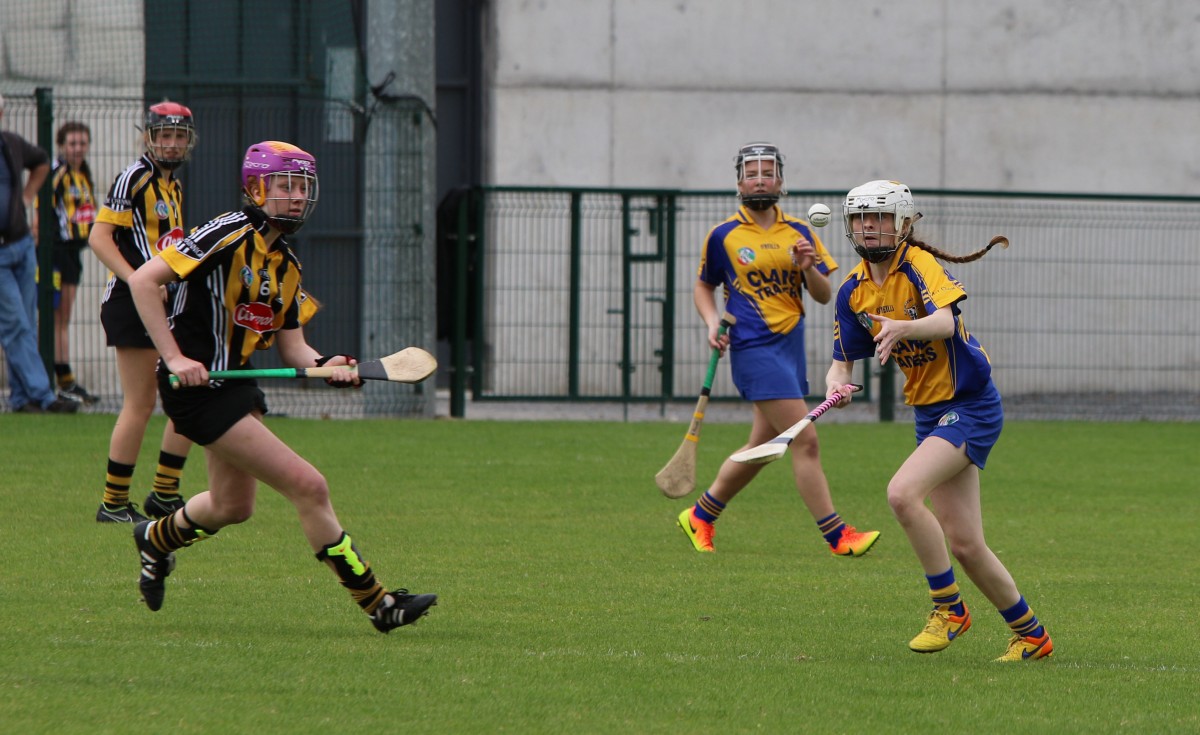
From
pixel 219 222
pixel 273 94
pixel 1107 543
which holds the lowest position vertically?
pixel 1107 543

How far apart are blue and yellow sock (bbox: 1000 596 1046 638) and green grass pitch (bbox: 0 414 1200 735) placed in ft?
0.42

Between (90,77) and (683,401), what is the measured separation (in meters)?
6.13

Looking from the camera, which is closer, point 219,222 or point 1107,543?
point 219,222

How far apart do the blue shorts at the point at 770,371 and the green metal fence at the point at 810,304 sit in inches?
255

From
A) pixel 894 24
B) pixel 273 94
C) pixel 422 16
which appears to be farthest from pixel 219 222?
pixel 894 24

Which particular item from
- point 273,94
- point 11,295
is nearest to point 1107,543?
point 11,295

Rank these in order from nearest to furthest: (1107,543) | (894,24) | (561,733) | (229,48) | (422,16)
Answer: (561,733) < (1107,543) < (422,16) < (229,48) < (894,24)

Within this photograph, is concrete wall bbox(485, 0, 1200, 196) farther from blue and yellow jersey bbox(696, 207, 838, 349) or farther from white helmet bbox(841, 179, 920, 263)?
white helmet bbox(841, 179, 920, 263)

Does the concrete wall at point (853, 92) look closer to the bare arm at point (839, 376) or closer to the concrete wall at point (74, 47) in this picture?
the concrete wall at point (74, 47)

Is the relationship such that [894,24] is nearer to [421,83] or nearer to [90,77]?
[421,83]

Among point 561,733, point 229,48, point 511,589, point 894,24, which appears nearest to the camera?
point 561,733

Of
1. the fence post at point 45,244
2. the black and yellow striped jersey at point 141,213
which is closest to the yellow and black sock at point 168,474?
the black and yellow striped jersey at point 141,213

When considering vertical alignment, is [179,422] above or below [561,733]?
above

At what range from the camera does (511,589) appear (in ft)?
21.6
